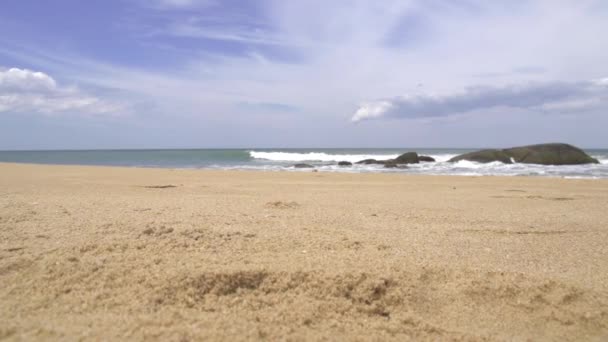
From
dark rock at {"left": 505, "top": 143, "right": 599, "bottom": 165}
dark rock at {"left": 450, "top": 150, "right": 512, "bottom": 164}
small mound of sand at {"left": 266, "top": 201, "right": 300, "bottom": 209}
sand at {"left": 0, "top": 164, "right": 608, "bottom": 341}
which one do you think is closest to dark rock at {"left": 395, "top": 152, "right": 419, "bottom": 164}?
dark rock at {"left": 450, "top": 150, "right": 512, "bottom": 164}

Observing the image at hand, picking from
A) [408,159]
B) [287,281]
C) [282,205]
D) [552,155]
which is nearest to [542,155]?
[552,155]

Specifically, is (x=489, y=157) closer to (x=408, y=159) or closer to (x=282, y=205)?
(x=408, y=159)

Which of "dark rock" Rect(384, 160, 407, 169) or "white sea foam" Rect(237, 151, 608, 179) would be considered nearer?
"white sea foam" Rect(237, 151, 608, 179)

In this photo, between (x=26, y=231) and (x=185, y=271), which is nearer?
(x=185, y=271)

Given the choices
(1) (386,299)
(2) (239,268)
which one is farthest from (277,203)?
(1) (386,299)

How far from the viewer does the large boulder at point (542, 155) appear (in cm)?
2206

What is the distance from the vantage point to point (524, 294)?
2.71 metres

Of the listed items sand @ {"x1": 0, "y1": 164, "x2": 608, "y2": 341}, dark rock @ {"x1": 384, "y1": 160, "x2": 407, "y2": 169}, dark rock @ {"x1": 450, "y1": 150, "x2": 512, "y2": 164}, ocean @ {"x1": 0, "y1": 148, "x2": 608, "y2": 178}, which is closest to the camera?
sand @ {"x1": 0, "y1": 164, "x2": 608, "y2": 341}

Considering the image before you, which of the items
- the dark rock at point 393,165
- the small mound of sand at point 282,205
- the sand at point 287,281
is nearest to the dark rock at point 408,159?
the dark rock at point 393,165

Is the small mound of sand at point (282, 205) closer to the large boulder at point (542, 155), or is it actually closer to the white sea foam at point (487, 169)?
the white sea foam at point (487, 169)

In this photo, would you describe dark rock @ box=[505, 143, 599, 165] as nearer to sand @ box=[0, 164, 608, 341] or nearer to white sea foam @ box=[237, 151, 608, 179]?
white sea foam @ box=[237, 151, 608, 179]

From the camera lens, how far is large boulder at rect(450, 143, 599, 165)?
2206 cm

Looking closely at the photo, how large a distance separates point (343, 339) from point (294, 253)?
108 centimetres

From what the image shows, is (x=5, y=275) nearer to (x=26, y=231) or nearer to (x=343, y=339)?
(x=26, y=231)
